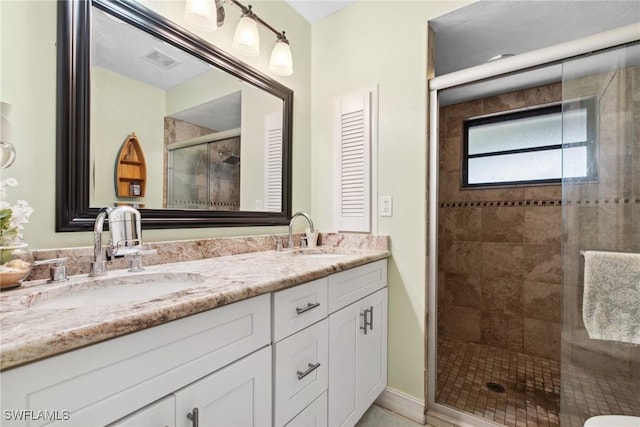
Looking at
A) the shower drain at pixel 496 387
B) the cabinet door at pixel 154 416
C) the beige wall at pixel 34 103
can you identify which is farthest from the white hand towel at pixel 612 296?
the beige wall at pixel 34 103

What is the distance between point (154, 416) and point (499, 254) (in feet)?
8.25

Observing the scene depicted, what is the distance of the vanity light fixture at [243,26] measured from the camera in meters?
1.19

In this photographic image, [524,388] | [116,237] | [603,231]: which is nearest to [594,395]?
[524,388]

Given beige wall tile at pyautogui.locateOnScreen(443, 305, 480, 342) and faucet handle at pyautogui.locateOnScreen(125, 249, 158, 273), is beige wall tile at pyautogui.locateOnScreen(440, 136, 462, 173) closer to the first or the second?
beige wall tile at pyautogui.locateOnScreen(443, 305, 480, 342)

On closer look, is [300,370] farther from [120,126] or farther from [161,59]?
[161,59]

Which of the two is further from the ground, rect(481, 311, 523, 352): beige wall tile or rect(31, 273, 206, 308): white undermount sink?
rect(31, 273, 206, 308): white undermount sink

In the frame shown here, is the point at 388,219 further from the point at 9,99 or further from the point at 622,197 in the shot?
the point at 9,99

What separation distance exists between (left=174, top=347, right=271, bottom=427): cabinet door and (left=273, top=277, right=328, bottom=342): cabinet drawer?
8 cm

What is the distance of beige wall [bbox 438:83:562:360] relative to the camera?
2148mm

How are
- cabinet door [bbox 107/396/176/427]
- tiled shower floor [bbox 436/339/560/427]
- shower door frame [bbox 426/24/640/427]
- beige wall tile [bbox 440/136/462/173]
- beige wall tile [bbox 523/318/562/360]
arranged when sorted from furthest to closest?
beige wall tile [bbox 440/136/462/173] < beige wall tile [bbox 523/318/562/360] < tiled shower floor [bbox 436/339/560/427] < shower door frame [bbox 426/24/640/427] < cabinet door [bbox 107/396/176/427]

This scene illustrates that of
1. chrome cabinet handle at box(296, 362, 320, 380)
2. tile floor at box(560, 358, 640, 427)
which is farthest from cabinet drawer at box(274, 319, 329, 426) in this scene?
tile floor at box(560, 358, 640, 427)

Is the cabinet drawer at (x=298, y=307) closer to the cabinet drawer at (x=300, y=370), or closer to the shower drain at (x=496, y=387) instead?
the cabinet drawer at (x=300, y=370)

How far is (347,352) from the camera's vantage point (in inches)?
49.2

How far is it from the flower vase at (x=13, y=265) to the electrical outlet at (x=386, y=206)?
57.4 inches
